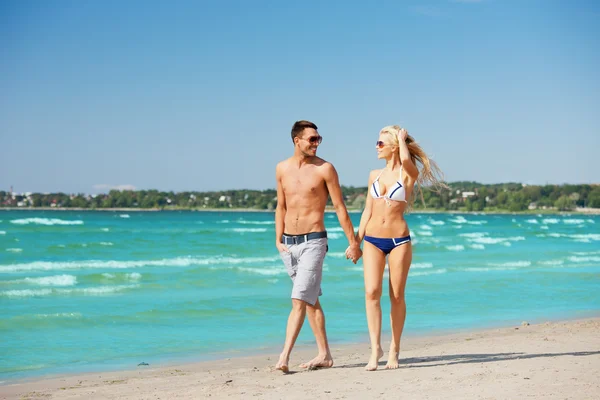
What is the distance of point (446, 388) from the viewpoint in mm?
5965

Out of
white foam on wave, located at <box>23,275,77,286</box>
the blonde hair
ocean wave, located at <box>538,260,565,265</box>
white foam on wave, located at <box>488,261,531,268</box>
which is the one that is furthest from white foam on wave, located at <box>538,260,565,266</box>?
the blonde hair

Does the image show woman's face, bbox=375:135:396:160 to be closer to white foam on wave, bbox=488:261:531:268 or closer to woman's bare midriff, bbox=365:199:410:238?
woman's bare midriff, bbox=365:199:410:238

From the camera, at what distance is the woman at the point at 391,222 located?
6781 mm

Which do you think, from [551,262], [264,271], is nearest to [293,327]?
[264,271]

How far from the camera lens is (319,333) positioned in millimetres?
7086

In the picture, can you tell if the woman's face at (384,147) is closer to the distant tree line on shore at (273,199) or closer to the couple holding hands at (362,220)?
the couple holding hands at (362,220)

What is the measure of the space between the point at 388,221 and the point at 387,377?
132 cm

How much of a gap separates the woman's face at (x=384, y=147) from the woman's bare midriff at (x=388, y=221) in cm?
42

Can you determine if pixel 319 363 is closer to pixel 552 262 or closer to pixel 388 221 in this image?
pixel 388 221

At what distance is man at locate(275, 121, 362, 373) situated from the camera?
682 centimetres

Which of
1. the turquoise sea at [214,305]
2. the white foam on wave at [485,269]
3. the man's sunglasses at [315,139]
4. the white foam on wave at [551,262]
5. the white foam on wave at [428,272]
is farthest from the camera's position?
the white foam on wave at [551,262]

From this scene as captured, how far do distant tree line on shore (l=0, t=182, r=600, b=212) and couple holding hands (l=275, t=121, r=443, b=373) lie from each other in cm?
12799

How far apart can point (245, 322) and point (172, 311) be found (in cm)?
221

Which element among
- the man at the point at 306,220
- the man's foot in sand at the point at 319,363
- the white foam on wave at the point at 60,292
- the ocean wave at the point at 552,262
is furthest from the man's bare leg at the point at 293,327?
the ocean wave at the point at 552,262
